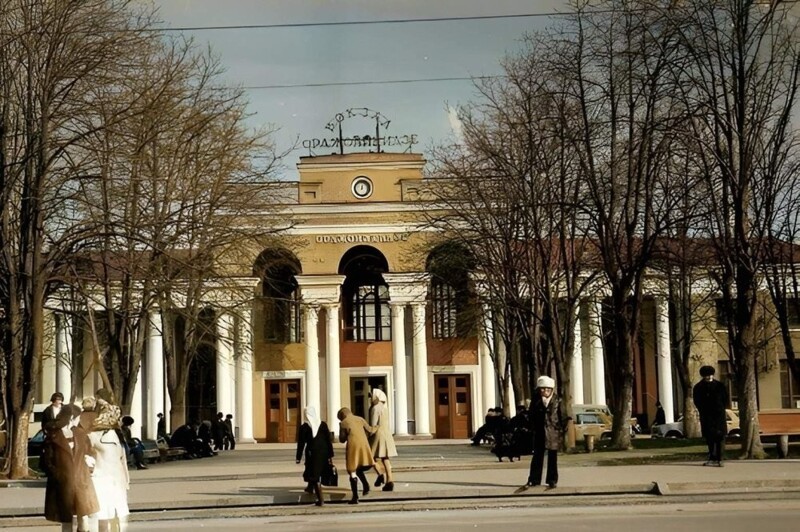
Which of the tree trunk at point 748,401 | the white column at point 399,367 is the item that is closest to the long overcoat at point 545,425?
the tree trunk at point 748,401

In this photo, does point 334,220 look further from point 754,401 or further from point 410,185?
A: point 754,401

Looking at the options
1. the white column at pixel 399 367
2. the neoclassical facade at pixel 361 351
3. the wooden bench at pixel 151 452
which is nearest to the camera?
the wooden bench at pixel 151 452

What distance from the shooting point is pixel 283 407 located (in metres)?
68.1

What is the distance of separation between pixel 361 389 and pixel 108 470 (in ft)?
178

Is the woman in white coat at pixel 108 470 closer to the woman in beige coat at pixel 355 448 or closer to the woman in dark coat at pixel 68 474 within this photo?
the woman in dark coat at pixel 68 474

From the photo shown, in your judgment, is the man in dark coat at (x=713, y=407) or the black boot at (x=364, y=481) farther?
the man in dark coat at (x=713, y=407)

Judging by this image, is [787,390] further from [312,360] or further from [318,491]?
[318,491]

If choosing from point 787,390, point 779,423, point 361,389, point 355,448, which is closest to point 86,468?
point 355,448

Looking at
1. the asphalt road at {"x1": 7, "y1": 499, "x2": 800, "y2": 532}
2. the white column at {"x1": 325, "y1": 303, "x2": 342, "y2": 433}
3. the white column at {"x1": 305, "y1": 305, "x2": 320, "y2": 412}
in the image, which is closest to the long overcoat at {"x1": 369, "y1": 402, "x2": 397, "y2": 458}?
the asphalt road at {"x1": 7, "y1": 499, "x2": 800, "y2": 532}

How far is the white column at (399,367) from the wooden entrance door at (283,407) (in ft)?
17.3

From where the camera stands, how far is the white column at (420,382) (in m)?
66.1

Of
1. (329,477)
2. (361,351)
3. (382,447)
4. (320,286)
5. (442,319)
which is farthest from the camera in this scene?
(361,351)

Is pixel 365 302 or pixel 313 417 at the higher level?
pixel 365 302

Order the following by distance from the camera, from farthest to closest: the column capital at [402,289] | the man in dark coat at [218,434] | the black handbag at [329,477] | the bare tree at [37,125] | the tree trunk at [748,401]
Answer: the column capital at [402,289] < the man in dark coat at [218,434] < the bare tree at [37,125] < the tree trunk at [748,401] < the black handbag at [329,477]
